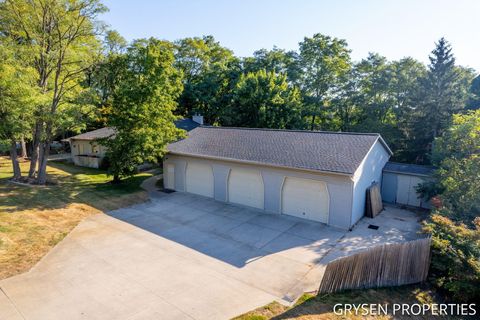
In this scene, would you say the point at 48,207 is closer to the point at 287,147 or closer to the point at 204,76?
the point at 287,147

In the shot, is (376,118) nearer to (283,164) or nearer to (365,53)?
(365,53)

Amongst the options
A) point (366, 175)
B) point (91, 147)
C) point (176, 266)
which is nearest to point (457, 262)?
point (366, 175)

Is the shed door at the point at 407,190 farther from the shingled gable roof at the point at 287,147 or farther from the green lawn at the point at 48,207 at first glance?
the green lawn at the point at 48,207

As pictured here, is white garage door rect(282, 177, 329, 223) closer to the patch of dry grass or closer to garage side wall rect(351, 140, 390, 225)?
garage side wall rect(351, 140, 390, 225)

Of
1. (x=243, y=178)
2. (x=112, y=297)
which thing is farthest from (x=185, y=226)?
(x=112, y=297)

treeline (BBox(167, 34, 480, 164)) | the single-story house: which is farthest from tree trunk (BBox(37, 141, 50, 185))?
treeline (BBox(167, 34, 480, 164))

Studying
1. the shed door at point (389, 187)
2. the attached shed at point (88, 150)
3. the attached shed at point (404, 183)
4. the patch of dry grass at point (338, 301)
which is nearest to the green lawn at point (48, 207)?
the attached shed at point (88, 150)
